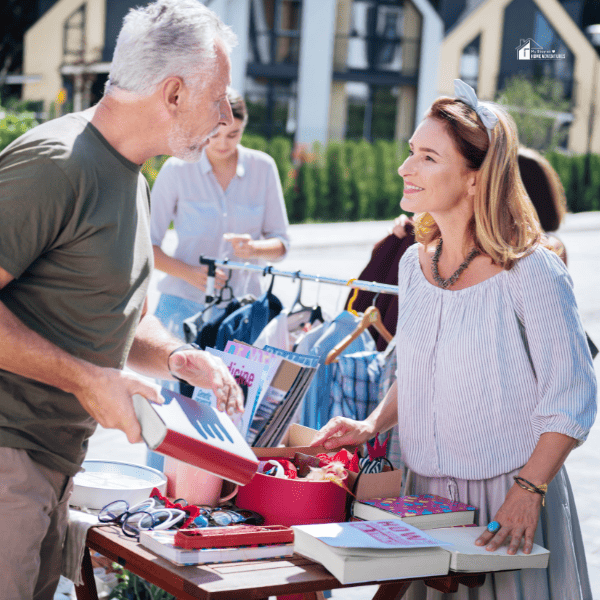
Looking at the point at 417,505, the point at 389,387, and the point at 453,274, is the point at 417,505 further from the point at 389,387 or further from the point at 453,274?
the point at 389,387

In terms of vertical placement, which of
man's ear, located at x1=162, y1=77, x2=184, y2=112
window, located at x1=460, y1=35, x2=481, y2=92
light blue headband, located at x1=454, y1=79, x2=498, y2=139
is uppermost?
window, located at x1=460, y1=35, x2=481, y2=92

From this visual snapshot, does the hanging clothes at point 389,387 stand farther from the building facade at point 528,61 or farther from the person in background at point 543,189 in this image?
the building facade at point 528,61

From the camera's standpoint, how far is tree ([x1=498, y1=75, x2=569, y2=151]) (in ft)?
102

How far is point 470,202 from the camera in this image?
236cm

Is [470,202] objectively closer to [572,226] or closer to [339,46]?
[572,226]

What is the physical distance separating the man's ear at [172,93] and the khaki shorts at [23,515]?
0.85 meters

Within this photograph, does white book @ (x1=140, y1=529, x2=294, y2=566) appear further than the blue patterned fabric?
No

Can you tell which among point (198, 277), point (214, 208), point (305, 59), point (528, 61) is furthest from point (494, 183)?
point (528, 61)

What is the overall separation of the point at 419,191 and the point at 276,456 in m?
0.85

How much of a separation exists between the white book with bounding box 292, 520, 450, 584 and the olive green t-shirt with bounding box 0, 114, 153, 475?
60 cm

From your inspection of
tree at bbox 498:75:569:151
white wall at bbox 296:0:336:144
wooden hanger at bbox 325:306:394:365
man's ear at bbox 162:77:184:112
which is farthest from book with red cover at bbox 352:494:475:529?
tree at bbox 498:75:569:151

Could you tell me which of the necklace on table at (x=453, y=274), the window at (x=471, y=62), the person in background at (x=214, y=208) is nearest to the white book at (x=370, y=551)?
the necklace on table at (x=453, y=274)

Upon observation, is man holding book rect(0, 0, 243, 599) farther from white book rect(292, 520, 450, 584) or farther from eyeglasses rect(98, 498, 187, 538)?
white book rect(292, 520, 450, 584)

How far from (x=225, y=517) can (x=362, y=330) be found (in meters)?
1.28
